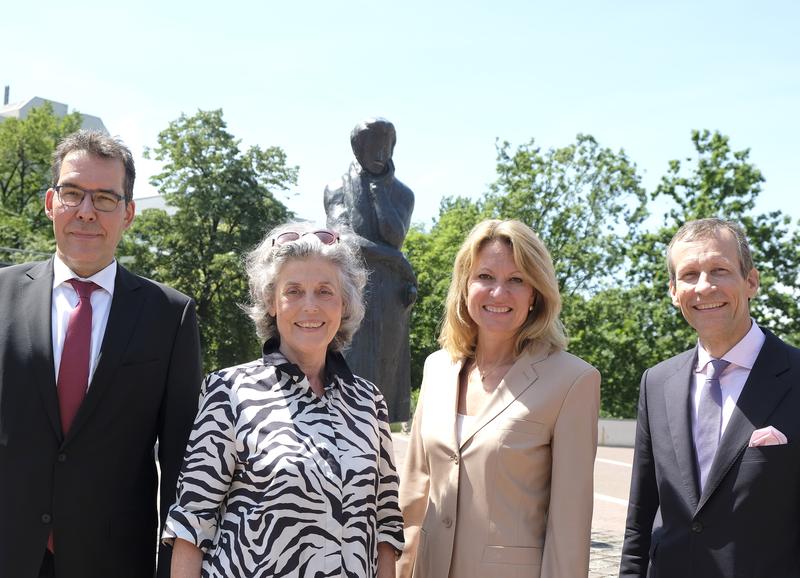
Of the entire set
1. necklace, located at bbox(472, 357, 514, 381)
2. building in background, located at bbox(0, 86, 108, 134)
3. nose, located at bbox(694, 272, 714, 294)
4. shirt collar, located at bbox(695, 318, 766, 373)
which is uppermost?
building in background, located at bbox(0, 86, 108, 134)

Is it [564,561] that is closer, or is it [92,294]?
[564,561]

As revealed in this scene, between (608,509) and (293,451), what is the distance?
10037mm

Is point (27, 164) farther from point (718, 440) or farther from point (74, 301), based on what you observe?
point (718, 440)

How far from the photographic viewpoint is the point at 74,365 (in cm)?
292

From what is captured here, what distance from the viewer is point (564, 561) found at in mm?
2750

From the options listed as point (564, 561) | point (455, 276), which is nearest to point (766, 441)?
point (564, 561)

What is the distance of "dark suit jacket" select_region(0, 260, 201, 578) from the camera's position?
2.82 m

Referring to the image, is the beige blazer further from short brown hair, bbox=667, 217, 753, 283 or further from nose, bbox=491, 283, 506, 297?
short brown hair, bbox=667, 217, 753, 283

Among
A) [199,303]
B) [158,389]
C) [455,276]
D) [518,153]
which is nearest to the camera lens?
[158,389]

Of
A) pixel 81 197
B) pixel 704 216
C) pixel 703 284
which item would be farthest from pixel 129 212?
pixel 704 216

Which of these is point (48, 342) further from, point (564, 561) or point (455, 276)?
point (564, 561)

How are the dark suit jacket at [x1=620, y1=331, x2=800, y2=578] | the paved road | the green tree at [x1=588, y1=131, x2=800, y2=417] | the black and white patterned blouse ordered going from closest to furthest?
the black and white patterned blouse, the dark suit jacket at [x1=620, y1=331, x2=800, y2=578], the paved road, the green tree at [x1=588, y1=131, x2=800, y2=417]

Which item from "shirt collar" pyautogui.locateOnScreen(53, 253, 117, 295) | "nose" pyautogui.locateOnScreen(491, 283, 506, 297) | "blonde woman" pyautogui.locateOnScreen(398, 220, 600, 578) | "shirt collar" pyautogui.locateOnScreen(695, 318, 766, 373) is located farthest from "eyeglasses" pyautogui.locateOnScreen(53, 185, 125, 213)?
"shirt collar" pyautogui.locateOnScreen(695, 318, 766, 373)

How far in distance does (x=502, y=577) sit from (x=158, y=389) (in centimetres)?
136
